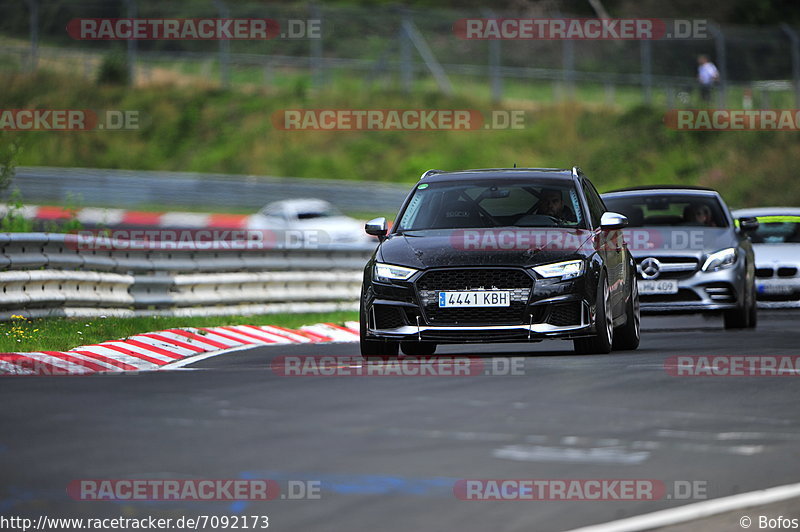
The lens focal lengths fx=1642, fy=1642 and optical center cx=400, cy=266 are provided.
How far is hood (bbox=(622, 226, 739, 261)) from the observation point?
57.8ft

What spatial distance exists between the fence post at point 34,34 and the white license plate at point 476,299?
30.1 meters

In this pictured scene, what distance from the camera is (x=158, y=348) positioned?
14.6 meters

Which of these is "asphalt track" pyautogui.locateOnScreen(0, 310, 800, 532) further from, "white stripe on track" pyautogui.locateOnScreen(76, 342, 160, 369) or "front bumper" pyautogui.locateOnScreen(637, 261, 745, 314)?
"front bumper" pyautogui.locateOnScreen(637, 261, 745, 314)

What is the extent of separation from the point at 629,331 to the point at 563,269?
1867mm

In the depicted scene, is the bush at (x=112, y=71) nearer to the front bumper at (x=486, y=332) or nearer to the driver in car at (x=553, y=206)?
the driver in car at (x=553, y=206)

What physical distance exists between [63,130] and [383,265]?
37431mm

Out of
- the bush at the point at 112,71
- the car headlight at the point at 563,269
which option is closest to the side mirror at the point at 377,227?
the car headlight at the point at 563,269

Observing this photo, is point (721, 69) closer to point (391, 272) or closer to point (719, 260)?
point (719, 260)

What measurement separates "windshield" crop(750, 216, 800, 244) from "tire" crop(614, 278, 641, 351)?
25.5 feet

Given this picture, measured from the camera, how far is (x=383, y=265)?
13.0m

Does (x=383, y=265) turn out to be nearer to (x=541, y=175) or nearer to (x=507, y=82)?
(x=541, y=175)

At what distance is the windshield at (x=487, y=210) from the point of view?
45.1 ft

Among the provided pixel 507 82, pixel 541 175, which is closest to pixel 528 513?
pixel 541 175

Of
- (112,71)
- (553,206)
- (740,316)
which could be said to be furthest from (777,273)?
(112,71)
